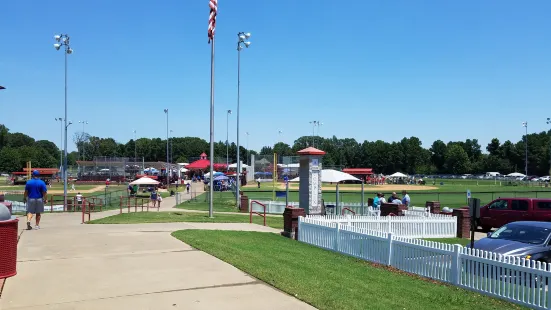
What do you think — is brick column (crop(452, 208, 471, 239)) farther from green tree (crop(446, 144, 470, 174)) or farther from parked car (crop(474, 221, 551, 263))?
green tree (crop(446, 144, 470, 174))

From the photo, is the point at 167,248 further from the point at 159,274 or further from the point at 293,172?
the point at 293,172

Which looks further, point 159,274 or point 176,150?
point 176,150

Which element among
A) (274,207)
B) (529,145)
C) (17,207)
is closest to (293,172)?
(274,207)

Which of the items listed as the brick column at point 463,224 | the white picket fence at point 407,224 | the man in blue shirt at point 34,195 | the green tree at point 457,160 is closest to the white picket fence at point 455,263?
the white picket fence at point 407,224

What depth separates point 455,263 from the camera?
8.76 m

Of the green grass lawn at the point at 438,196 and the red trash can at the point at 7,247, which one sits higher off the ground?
the red trash can at the point at 7,247

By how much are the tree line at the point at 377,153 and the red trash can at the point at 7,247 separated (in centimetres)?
11138

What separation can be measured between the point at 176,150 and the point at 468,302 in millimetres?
175300

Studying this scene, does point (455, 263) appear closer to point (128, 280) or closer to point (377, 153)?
point (128, 280)

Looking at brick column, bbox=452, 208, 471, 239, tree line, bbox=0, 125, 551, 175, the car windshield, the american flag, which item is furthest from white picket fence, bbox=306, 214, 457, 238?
tree line, bbox=0, 125, 551, 175

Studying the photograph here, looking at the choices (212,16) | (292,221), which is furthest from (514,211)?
(212,16)

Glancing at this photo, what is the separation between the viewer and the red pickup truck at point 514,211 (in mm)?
18984

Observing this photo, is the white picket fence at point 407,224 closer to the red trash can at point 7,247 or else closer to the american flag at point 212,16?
the american flag at point 212,16

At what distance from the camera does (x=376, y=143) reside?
158750mm
